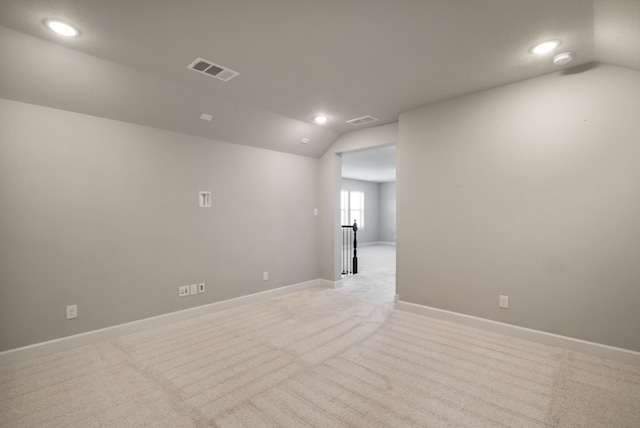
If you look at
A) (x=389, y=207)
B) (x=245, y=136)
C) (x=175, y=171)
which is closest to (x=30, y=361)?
(x=175, y=171)

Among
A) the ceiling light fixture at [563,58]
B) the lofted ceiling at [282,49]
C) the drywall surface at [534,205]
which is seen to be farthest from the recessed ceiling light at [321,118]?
the ceiling light fixture at [563,58]

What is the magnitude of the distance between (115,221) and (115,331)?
1.17 meters

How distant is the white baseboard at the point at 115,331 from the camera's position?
8.37 feet

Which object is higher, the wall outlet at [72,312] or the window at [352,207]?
the window at [352,207]

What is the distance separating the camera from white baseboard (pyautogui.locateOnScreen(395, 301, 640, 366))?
2490mm

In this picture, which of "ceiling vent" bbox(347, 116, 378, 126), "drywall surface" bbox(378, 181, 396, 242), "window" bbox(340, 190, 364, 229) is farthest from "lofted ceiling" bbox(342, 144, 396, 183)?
"drywall surface" bbox(378, 181, 396, 242)

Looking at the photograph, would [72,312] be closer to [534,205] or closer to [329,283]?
[329,283]

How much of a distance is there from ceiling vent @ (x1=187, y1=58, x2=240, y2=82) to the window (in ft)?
28.7

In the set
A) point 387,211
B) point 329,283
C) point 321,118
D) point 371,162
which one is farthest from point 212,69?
point 387,211

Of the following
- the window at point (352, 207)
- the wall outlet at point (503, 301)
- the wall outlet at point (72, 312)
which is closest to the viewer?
the wall outlet at point (72, 312)

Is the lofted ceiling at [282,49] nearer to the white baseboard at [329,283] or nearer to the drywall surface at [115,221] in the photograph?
the drywall surface at [115,221]

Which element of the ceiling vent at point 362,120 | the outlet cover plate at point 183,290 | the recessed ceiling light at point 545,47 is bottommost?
the outlet cover plate at point 183,290

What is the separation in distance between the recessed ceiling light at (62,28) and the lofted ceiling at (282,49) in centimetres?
5

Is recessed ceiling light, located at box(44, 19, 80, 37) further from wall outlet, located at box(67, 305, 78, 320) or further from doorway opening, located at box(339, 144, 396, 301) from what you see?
doorway opening, located at box(339, 144, 396, 301)
